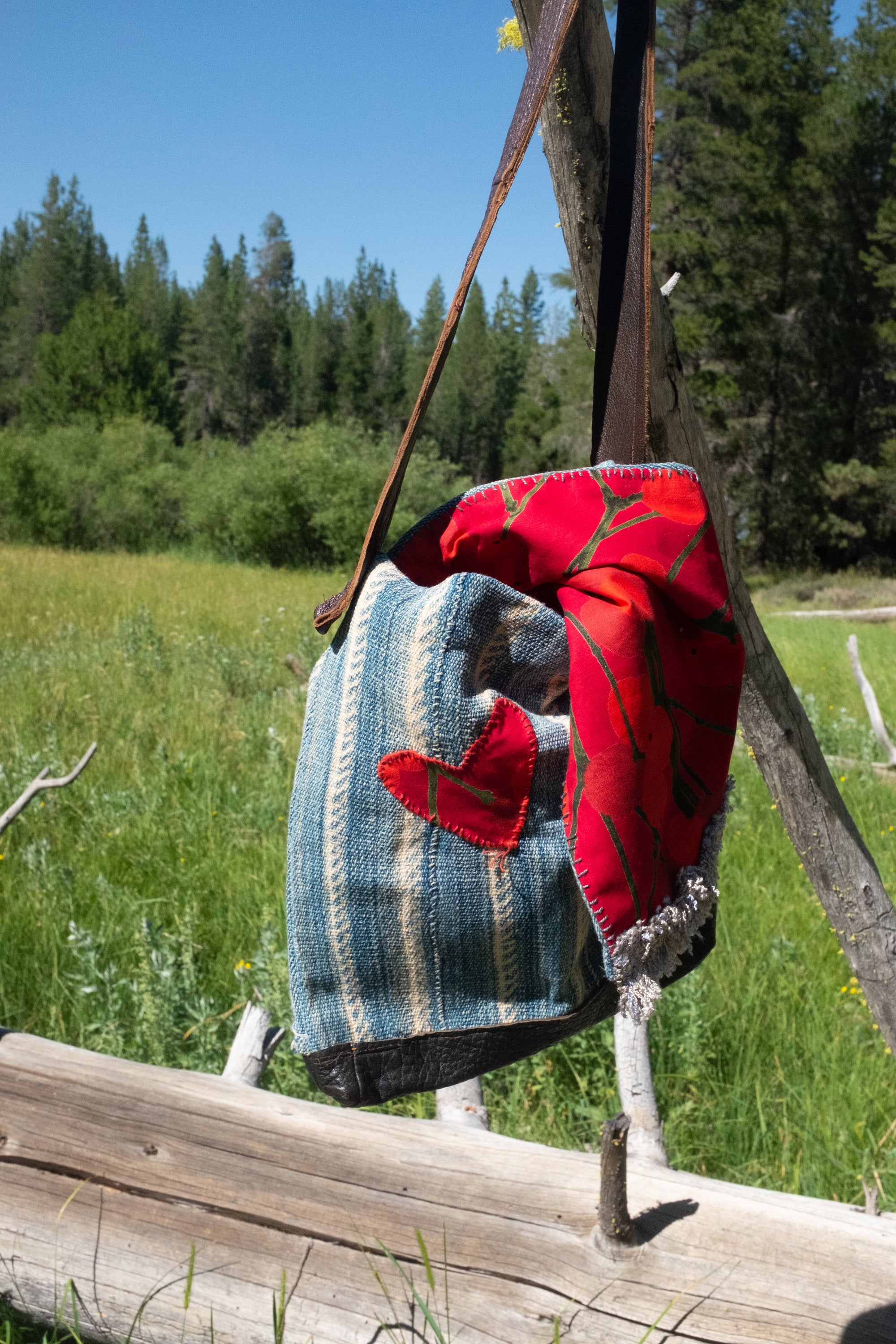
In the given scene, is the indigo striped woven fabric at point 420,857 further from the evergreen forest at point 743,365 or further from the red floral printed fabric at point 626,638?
the evergreen forest at point 743,365

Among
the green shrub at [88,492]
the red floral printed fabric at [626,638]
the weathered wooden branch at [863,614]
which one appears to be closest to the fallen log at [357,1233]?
the red floral printed fabric at [626,638]

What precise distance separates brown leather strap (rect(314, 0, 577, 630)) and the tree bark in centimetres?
20

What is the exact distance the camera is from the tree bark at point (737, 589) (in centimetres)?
108

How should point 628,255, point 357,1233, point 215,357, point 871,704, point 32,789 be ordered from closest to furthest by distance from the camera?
1. point 628,255
2. point 357,1233
3. point 32,789
4. point 871,704
5. point 215,357

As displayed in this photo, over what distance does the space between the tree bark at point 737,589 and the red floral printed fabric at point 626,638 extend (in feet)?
1.01

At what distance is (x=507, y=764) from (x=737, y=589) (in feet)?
2.18

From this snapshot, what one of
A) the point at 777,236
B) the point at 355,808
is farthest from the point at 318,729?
the point at 777,236

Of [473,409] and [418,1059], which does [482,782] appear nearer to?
[418,1059]

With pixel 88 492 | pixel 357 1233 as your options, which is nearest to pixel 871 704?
pixel 357 1233

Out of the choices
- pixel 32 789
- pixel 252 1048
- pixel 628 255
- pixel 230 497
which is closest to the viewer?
pixel 628 255

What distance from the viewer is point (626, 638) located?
0.88 m

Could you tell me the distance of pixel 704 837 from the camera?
1.04 metres

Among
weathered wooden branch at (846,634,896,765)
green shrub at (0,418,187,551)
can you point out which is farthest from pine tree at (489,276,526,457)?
weathered wooden branch at (846,634,896,765)

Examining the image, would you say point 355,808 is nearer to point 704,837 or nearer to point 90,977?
point 704,837
